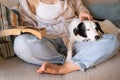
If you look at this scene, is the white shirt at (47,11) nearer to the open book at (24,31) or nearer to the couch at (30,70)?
the couch at (30,70)

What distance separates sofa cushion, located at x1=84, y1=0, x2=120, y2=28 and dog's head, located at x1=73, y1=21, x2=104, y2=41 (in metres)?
0.29

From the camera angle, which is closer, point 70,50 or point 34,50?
point 34,50

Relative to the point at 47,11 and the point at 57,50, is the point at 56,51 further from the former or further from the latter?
the point at 47,11

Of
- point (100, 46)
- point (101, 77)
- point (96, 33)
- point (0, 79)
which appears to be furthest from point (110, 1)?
point (0, 79)

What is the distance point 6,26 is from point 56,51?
31 centimetres

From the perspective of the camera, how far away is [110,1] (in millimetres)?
1811

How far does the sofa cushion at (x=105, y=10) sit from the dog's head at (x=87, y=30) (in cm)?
29

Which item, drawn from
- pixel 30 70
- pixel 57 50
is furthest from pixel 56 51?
pixel 30 70

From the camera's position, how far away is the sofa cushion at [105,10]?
1.77 metres

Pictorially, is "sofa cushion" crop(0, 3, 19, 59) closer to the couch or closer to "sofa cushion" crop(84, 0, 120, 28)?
the couch

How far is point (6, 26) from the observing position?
1.40m

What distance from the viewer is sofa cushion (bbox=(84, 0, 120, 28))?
177cm

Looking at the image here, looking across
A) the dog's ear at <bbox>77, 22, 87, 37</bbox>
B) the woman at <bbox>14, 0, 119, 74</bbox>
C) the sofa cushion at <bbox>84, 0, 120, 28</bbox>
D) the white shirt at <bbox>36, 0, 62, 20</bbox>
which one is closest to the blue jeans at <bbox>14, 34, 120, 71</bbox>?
the woman at <bbox>14, 0, 119, 74</bbox>

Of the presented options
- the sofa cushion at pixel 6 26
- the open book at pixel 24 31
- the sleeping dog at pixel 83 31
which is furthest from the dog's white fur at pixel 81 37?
the sofa cushion at pixel 6 26
